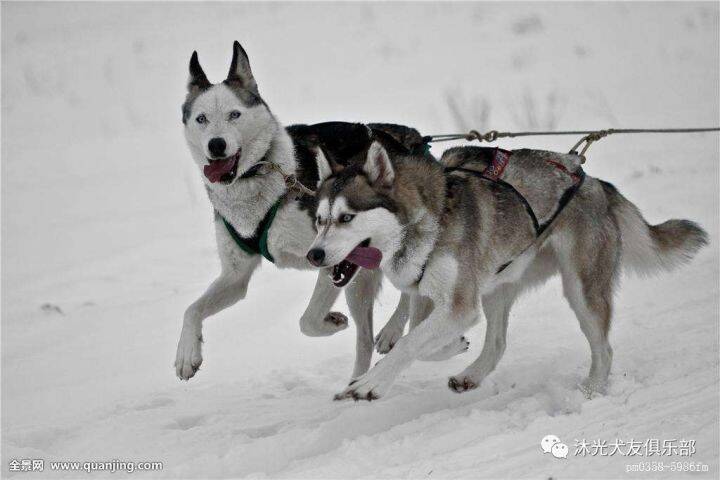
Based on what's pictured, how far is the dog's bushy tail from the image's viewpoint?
15.5 ft

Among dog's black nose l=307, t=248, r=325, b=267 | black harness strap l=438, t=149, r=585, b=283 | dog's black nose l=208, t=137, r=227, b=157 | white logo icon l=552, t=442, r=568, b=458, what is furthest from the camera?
black harness strap l=438, t=149, r=585, b=283

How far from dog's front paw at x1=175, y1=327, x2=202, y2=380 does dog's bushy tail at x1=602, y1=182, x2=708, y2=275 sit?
255cm

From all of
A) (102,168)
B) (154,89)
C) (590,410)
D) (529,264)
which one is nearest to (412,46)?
(154,89)

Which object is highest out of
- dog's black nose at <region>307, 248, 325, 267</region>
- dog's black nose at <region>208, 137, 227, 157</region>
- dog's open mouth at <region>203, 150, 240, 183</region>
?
dog's black nose at <region>208, 137, 227, 157</region>

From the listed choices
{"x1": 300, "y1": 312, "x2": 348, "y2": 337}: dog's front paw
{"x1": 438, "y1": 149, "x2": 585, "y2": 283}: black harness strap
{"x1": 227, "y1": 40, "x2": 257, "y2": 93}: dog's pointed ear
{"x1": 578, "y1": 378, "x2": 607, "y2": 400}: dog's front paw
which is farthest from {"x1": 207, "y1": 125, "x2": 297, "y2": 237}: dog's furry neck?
{"x1": 578, "y1": 378, "x2": 607, "y2": 400}: dog's front paw

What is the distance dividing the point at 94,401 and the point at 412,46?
1275 cm

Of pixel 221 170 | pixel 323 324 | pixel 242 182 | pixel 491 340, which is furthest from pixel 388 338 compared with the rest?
pixel 221 170

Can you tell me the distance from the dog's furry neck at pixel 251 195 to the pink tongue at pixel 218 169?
13cm

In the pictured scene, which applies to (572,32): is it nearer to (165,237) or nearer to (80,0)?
(165,237)

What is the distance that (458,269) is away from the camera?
392cm

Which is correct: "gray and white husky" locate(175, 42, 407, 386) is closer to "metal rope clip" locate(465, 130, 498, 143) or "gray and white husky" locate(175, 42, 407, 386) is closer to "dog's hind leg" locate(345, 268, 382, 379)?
"dog's hind leg" locate(345, 268, 382, 379)

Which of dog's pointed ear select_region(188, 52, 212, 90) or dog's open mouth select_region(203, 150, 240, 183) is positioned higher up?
dog's pointed ear select_region(188, 52, 212, 90)

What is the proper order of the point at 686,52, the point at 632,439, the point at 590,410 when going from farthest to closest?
the point at 686,52 < the point at 590,410 < the point at 632,439

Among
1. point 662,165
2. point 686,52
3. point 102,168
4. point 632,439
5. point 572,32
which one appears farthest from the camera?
point 572,32
